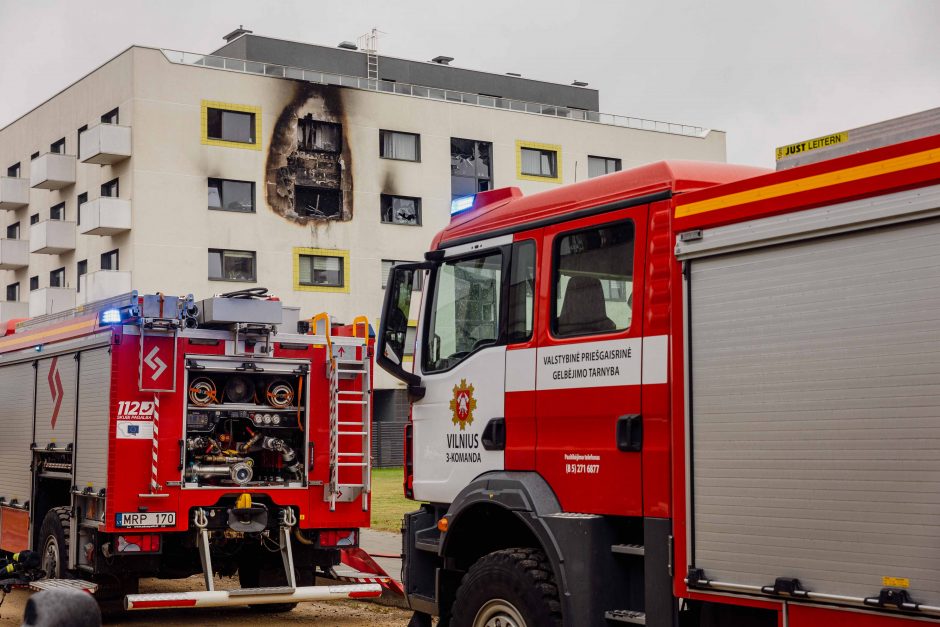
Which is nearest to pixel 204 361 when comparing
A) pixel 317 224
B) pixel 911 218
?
pixel 911 218

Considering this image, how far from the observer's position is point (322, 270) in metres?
44.8

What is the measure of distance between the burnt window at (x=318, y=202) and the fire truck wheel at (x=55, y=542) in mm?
31832

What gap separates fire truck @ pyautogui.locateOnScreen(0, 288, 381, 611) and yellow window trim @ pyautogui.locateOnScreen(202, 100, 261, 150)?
2981 centimetres

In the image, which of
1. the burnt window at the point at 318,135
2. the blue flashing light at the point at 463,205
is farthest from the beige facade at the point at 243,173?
the blue flashing light at the point at 463,205

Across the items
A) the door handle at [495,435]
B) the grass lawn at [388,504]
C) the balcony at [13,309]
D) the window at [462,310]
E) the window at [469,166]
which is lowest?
the grass lawn at [388,504]

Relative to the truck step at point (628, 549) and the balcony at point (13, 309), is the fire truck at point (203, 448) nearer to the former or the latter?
the truck step at point (628, 549)

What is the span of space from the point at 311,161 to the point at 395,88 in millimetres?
5292

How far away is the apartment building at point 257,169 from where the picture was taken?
136 ft

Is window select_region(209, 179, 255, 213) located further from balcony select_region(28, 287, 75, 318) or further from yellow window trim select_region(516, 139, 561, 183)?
yellow window trim select_region(516, 139, 561, 183)

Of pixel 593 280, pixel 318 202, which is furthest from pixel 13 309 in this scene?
pixel 593 280

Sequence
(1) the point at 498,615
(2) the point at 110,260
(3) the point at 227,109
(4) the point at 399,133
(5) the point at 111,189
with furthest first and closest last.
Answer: (4) the point at 399,133, (2) the point at 110,260, (3) the point at 227,109, (5) the point at 111,189, (1) the point at 498,615

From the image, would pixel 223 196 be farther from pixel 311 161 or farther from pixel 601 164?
pixel 601 164

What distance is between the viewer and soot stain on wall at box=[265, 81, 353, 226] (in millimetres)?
43812

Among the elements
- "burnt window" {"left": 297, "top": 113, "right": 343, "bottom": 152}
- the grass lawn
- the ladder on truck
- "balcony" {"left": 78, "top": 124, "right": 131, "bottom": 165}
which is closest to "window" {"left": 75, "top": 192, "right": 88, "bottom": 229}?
"balcony" {"left": 78, "top": 124, "right": 131, "bottom": 165}
